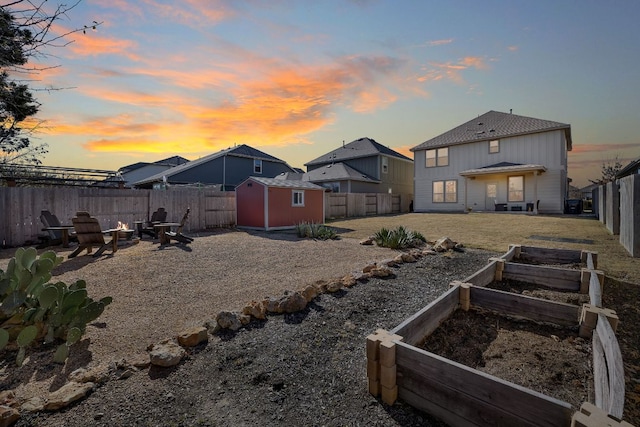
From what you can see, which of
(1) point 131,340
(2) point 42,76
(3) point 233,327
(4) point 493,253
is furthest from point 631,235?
(2) point 42,76

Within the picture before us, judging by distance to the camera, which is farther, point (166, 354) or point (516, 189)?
point (516, 189)

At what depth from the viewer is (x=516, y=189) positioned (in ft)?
66.6

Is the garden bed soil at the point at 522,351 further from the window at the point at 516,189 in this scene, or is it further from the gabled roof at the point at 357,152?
the gabled roof at the point at 357,152

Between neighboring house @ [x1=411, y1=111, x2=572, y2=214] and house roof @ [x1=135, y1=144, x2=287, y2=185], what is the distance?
597 inches

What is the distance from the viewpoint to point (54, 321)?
3.05m

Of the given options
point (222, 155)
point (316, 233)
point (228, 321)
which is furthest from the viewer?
point (222, 155)

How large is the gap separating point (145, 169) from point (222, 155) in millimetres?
17784

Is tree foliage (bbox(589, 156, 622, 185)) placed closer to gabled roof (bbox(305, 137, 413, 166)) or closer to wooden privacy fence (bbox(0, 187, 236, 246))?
gabled roof (bbox(305, 137, 413, 166))

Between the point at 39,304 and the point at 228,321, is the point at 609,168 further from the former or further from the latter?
the point at 39,304

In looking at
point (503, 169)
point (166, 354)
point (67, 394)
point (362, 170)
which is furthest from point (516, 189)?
point (67, 394)

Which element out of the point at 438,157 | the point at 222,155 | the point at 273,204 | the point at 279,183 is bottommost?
the point at 273,204

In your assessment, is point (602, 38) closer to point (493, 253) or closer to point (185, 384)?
point (493, 253)

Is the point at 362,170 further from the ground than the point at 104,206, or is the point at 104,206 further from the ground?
the point at 362,170

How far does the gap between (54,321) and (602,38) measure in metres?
15.6
